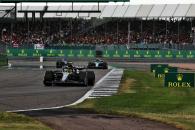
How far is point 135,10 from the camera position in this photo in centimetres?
8656

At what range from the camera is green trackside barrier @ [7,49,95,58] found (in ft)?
249

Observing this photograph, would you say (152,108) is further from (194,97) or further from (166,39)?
(166,39)

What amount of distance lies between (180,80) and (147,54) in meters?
49.1

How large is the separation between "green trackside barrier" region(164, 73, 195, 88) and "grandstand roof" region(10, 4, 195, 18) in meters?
56.8

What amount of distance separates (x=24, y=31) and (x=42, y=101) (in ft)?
230

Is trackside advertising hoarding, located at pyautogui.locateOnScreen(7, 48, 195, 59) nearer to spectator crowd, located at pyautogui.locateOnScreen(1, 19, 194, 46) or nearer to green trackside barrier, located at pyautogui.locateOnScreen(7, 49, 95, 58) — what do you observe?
green trackside barrier, located at pyautogui.locateOnScreen(7, 49, 95, 58)

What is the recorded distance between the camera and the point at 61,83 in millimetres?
26922

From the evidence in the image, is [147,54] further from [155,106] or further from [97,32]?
[155,106]

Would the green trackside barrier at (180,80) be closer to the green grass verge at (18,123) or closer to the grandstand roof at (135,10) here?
the green grass verge at (18,123)

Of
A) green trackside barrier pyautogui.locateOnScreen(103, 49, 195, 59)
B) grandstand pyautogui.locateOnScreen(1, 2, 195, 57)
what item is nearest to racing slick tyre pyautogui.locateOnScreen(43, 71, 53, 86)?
green trackside barrier pyautogui.locateOnScreen(103, 49, 195, 59)

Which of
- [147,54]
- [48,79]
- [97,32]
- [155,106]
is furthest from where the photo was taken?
[97,32]

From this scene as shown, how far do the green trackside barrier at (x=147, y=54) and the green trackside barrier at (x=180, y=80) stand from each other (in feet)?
157

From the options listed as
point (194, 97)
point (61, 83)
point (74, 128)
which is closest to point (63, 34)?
point (61, 83)

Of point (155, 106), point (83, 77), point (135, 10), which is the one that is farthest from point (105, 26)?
point (155, 106)
